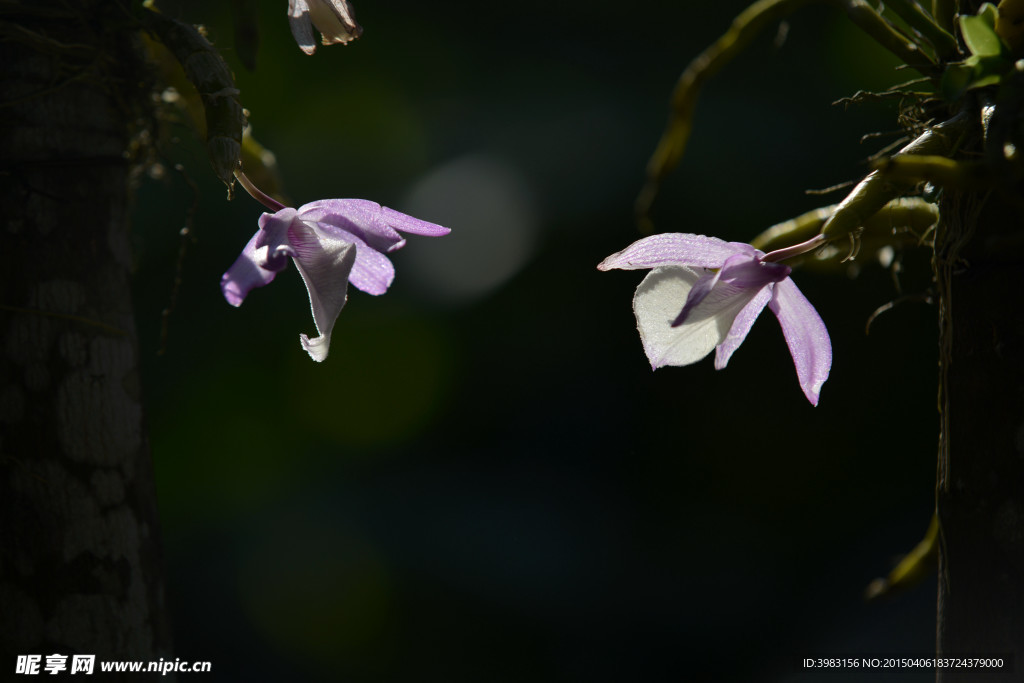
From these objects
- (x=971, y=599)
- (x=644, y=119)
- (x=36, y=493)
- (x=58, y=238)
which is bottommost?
(x=971, y=599)

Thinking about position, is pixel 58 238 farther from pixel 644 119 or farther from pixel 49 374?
pixel 644 119

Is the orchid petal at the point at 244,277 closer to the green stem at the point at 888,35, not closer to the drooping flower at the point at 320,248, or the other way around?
the drooping flower at the point at 320,248

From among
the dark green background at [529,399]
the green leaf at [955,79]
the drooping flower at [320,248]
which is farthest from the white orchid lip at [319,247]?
the dark green background at [529,399]

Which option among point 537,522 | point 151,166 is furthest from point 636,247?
point 537,522

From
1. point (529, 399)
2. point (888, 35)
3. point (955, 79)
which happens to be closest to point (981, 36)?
point (955, 79)

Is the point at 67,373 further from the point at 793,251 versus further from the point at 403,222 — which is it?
the point at 793,251

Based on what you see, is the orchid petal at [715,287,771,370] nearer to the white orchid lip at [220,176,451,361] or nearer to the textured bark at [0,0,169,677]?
the white orchid lip at [220,176,451,361]
